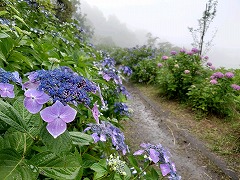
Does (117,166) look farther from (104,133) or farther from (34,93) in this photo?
(34,93)

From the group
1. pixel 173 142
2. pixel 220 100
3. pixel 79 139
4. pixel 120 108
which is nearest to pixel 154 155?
pixel 79 139

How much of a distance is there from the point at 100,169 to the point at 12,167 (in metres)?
0.57

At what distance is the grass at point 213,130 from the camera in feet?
12.2

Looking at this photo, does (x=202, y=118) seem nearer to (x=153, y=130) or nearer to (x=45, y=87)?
(x=153, y=130)

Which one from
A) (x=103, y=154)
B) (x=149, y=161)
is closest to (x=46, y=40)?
(x=103, y=154)

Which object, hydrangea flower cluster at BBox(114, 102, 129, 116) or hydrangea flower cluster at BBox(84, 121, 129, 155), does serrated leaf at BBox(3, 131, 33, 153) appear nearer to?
hydrangea flower cluster at BBox(84, 121, 129, 155)

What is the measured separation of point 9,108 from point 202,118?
4.76 m

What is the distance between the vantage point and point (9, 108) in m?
0.66

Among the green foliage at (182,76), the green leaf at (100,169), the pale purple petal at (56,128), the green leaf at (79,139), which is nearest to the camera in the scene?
the pale purple petal at (56,128)

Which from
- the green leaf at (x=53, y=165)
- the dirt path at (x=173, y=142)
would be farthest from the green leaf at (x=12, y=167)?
the dirt path at (x=173, y=142)

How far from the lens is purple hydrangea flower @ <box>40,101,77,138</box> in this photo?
62 centimetres

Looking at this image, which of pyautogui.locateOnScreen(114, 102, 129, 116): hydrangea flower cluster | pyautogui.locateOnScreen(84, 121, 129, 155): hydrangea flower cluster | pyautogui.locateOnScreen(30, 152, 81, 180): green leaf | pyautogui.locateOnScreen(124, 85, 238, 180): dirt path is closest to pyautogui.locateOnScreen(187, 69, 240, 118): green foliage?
pyautogui.locateOnScreen(124, 85, 238, 180): dirt path

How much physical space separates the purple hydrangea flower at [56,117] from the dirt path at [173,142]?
93.4 inches

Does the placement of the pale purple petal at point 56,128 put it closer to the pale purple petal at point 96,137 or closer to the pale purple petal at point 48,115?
the pale purple petal at point 48,115
